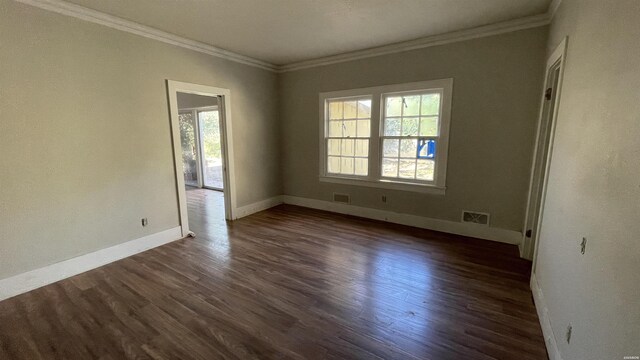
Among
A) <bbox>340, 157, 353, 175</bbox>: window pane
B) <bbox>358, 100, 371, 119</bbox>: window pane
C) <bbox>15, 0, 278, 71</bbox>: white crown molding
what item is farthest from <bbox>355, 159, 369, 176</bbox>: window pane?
<bbox>15, 0, 278, 71</bbox>: white crown molding

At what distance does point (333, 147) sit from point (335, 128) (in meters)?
0.34

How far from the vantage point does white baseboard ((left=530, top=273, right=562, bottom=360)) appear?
1688 mm

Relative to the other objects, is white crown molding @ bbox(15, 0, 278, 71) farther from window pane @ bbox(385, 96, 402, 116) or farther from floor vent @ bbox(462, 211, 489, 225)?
floor vent @ bbox(462, 211, 489, 225)

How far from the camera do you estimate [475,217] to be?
372 cm

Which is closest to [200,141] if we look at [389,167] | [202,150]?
[202,150]

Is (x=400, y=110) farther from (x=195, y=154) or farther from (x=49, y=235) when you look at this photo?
(x=195, y=154)

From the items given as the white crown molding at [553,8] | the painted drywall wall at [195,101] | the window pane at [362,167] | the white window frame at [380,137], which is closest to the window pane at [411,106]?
the white window frame at [380,137]

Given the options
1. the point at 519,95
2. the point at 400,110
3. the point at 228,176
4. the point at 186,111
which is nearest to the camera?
the point at 519,95

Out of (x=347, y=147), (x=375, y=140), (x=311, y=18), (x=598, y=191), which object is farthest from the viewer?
(x=347, y=147)

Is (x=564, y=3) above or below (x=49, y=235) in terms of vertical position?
above

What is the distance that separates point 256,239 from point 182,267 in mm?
1007

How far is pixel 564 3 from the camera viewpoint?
235cm

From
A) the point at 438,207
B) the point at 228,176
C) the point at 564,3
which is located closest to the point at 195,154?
the point at 228,176

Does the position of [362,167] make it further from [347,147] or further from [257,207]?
[257,207]
